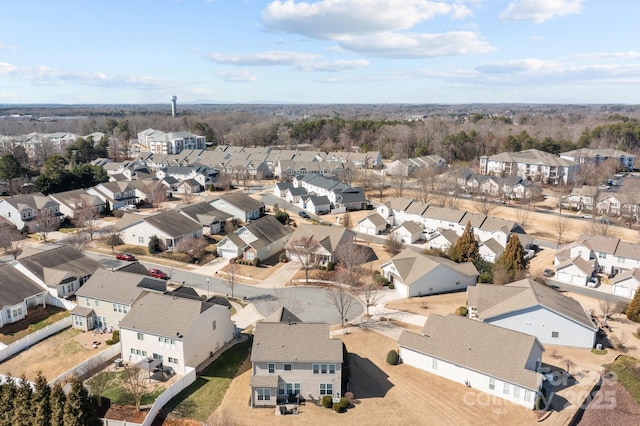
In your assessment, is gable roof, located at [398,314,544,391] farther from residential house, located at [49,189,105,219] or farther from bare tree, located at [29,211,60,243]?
residential house, located at [49,189,105,219]

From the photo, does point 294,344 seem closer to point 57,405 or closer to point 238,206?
point 57,405

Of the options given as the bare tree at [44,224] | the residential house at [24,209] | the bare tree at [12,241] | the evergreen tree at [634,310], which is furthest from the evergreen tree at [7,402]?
the evergreen tree at [634,310]

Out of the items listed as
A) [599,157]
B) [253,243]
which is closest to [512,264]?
[253,243]

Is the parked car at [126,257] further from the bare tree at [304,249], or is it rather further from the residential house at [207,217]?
the bare tree at [304,249]

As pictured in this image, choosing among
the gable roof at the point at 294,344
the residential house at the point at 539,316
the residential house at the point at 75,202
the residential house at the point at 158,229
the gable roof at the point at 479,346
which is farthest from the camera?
the residential house at the point at 75,202

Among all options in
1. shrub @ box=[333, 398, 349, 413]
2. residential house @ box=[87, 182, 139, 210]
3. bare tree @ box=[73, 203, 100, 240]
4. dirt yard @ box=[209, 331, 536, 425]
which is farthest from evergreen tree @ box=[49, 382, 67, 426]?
residential house @ box=[87, 182, 139, 210]

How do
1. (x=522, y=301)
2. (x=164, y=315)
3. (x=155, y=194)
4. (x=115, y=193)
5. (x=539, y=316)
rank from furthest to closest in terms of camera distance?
(x=155, y=194) → (x=115, y=193) → (x=522, y=301) → (x=539, y=316) → (x=164, y=315)
